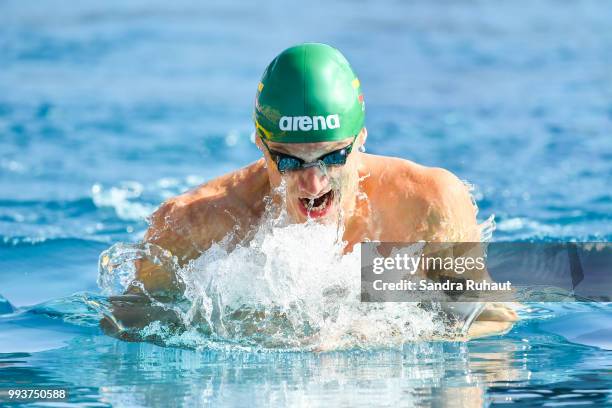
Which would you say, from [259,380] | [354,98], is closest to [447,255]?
[354,98]

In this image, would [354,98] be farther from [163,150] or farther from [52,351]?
[163,150]

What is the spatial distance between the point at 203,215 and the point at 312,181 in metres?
0.72

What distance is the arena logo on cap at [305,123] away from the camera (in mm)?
4680

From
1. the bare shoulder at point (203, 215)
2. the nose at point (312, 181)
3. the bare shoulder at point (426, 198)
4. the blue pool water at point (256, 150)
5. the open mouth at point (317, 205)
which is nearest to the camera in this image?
the blue pool water at point (256, 150)

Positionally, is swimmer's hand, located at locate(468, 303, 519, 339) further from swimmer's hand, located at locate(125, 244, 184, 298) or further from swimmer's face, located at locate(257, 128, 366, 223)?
swimmer's hand, located at locate(125, 244, 184, 298)

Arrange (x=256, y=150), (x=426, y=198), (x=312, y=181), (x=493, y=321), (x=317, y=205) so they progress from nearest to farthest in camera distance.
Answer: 1. (x=312, y=181)
2. (x=317, y=205)
3. (x=426, y=198)
4. (x=493, y=321)
5. (x=256, y=150)

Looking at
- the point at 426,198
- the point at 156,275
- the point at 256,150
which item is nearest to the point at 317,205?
the point at 426,198

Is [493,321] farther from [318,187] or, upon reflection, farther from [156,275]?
[156,275]

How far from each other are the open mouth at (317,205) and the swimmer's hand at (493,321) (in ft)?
2.88

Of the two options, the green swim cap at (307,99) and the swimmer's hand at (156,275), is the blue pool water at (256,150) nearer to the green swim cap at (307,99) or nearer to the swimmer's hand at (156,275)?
the swimmer's hand at (156,275)

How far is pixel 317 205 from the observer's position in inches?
190

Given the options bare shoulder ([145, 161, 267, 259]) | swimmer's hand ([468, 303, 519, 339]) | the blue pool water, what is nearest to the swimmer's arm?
bare shoulder ([145, 161, 267, 259])

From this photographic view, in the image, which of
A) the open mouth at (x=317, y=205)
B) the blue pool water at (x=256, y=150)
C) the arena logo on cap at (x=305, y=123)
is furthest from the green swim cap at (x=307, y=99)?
the blue pool water at (x=256, y=150)

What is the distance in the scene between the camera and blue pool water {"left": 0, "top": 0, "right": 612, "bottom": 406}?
440cm
